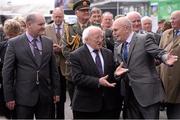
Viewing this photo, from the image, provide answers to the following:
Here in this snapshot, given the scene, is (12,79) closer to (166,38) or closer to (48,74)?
(48,74)

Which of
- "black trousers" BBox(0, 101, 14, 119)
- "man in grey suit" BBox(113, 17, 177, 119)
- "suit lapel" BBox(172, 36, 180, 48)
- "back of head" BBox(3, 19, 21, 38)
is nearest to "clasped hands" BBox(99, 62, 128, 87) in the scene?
"man in grey suit" BBox(113, 17, 177, 119)

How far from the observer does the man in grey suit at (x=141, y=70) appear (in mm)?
5461

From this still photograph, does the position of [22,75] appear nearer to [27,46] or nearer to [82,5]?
[27,46]

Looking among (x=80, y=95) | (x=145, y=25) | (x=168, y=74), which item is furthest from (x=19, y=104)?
Answer: (x=145, y=25)

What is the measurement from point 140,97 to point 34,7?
15.8 meters

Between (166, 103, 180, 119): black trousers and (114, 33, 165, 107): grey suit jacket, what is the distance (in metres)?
1.00

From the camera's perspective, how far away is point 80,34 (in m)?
7.01

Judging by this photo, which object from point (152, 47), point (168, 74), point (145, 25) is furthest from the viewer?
point (145, 25)

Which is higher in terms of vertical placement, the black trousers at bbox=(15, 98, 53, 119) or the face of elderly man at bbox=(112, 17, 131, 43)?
the face of elderly man at bbox=(112, 17, 131, 43)

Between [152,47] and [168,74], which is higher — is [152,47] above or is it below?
above

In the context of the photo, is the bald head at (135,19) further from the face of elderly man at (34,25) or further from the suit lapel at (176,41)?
the face of elderly man at (34,25)

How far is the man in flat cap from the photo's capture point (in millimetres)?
6945

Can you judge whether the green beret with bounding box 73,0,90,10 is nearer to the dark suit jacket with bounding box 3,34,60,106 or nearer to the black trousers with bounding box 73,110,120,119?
the dark suit jacket with bounding box 3,34,60,106

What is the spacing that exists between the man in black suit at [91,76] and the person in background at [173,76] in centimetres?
91
